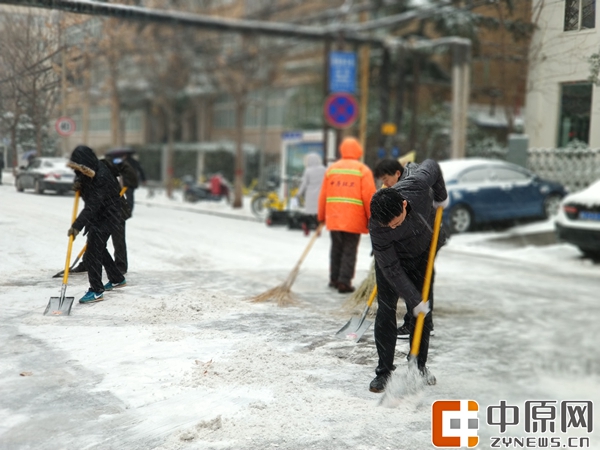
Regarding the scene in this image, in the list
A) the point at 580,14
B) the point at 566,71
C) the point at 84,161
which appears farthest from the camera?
the point at 84,161

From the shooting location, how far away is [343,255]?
7.68 metres

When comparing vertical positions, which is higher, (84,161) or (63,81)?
(63,81)

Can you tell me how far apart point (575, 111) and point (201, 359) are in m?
2.93

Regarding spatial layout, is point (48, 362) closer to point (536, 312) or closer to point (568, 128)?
point (568, 128)

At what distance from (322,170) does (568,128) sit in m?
7.71

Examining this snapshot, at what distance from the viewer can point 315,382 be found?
4.37m

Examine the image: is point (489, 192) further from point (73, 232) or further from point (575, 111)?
point (73, 232)

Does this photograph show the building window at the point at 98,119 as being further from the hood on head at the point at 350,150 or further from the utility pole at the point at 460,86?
the utility pole at the point at 460,86

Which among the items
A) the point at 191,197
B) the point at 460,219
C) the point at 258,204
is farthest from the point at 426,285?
the point at 191,197

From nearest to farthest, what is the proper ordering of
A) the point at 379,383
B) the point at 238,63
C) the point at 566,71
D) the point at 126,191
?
the point at 379,383, the point at 566,71, the point at 126,191, the point at 238,63

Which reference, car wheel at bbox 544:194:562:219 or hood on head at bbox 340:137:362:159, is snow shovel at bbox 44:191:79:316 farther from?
car wheel at bbox 544:194:562:219

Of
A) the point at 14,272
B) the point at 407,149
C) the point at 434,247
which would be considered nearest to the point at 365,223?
the point at 434,247

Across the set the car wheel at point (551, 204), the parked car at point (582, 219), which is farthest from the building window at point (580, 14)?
the car wheel at point (551, 204)

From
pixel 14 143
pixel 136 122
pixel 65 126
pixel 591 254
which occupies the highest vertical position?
pixel 136 122
